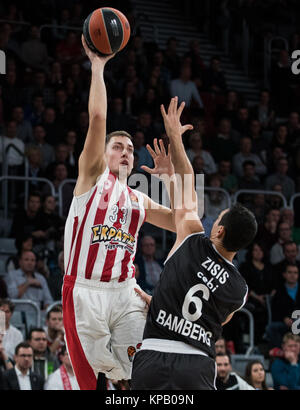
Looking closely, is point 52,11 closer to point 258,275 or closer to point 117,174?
point 258,275

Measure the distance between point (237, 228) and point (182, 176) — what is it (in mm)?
547

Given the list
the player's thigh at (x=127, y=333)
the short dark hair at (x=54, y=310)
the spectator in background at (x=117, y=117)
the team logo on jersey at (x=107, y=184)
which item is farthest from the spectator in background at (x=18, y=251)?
the player's thigh at (x=127, y=333)

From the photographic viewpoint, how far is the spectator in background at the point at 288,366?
403 inches

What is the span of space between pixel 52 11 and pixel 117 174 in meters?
9.17

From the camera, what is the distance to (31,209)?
11039 millimetres

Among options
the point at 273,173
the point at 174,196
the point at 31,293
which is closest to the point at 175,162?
the point at 174,196

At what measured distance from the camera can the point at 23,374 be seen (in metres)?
8.98

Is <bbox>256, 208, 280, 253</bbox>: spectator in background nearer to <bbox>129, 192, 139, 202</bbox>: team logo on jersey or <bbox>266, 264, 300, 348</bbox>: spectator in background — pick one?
<bbox>266, 264, 300, 348</bbox>: spectator in background

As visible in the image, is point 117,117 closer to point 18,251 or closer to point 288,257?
point 18,251

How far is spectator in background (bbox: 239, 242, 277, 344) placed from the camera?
37.9 feet

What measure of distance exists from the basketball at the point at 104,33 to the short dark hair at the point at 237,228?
A: 156 centimetres

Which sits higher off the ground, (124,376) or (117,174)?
(117,174)

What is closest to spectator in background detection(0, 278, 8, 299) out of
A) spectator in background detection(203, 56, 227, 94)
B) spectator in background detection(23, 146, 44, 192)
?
spectator in background detection(23, 146, 44, 192)

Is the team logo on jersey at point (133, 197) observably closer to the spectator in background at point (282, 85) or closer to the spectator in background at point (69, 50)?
the spectator in background at point (69, 50)
